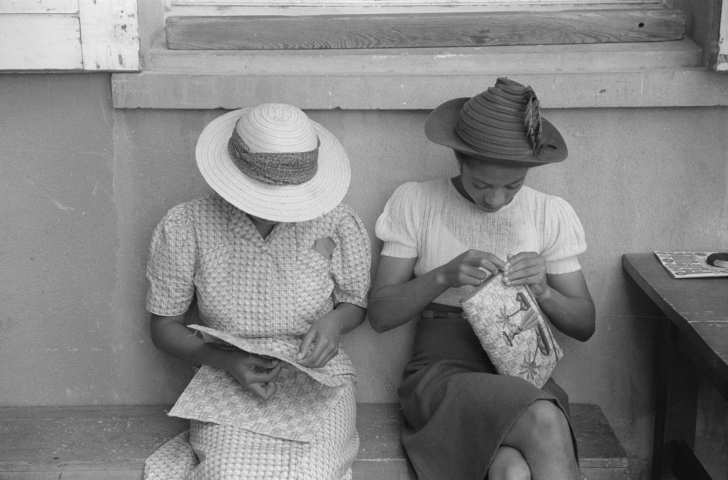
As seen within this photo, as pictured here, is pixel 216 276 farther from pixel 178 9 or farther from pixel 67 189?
pixel 178 9

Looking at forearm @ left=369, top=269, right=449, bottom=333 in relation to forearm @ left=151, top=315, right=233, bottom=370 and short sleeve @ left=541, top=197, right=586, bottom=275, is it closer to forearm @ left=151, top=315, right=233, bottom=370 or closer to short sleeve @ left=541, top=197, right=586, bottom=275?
short sleeve @ left=541, top=197, right=586, bottom=275

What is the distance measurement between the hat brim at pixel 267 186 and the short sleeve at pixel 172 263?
0.83 ft

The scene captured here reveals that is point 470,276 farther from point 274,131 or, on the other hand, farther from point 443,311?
point 274,131

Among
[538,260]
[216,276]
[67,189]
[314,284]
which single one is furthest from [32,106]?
[538,260]

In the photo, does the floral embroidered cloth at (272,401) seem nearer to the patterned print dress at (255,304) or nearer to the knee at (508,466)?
the patterned print dress at (255,304)

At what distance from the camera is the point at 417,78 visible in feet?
10.4

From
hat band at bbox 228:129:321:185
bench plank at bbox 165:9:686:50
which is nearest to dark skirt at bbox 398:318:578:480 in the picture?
hat band at bbox 228:129:321:185

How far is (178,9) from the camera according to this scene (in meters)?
3.44

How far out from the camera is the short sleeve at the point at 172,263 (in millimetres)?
2902

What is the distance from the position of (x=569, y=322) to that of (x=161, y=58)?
1.75m

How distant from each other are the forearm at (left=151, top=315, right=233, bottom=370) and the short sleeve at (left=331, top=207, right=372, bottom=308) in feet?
1.58

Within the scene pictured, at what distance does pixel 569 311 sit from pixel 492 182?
0.55 meters

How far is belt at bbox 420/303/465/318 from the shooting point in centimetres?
313

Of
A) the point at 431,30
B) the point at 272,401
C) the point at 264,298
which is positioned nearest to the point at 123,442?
the point at 272,401
